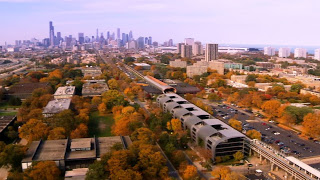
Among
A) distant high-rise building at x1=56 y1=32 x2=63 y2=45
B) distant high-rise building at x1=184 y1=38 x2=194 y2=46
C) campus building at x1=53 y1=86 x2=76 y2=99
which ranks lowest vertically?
campus building at x1=53 y1=86 x2=76 y2=99

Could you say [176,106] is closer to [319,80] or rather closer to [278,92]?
[278,92]

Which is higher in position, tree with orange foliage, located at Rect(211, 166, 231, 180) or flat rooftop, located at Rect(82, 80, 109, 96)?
flat rooftop, located at Rect(82, 80, 109, 96)

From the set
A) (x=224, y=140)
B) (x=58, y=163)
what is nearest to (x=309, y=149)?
(x=224, y=140)

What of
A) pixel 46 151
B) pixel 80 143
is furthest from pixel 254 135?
pixel 46 151

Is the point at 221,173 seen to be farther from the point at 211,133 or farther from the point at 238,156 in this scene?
the point at 211,133

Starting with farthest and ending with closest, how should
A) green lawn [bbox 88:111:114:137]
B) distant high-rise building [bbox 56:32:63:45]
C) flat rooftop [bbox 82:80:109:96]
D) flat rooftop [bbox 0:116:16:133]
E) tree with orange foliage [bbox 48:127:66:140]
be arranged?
distant high-rise building [bbox 56:32:63:45]
flat rooftop [bbox 82:80:109:96]
green lawn [bbox 88:111:114:137]
flat rooftop [bbox 0:116:16:133]
tree with orange foliage [bbox 48:127:66:140]

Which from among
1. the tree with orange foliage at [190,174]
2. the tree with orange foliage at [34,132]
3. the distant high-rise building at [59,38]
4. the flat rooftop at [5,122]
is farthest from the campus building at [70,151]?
the distant high-rise building at [59,38]

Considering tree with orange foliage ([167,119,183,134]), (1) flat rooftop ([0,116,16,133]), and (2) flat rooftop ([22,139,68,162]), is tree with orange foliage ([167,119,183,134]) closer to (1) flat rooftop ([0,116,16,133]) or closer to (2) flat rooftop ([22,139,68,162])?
(2) flat rooftop ([22,139,68,162])

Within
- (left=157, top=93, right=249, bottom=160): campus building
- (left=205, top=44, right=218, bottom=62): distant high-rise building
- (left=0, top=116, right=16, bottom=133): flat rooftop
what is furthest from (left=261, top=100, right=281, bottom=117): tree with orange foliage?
(left=205, top=44, right=218, bottom=62): distant high-rise building
